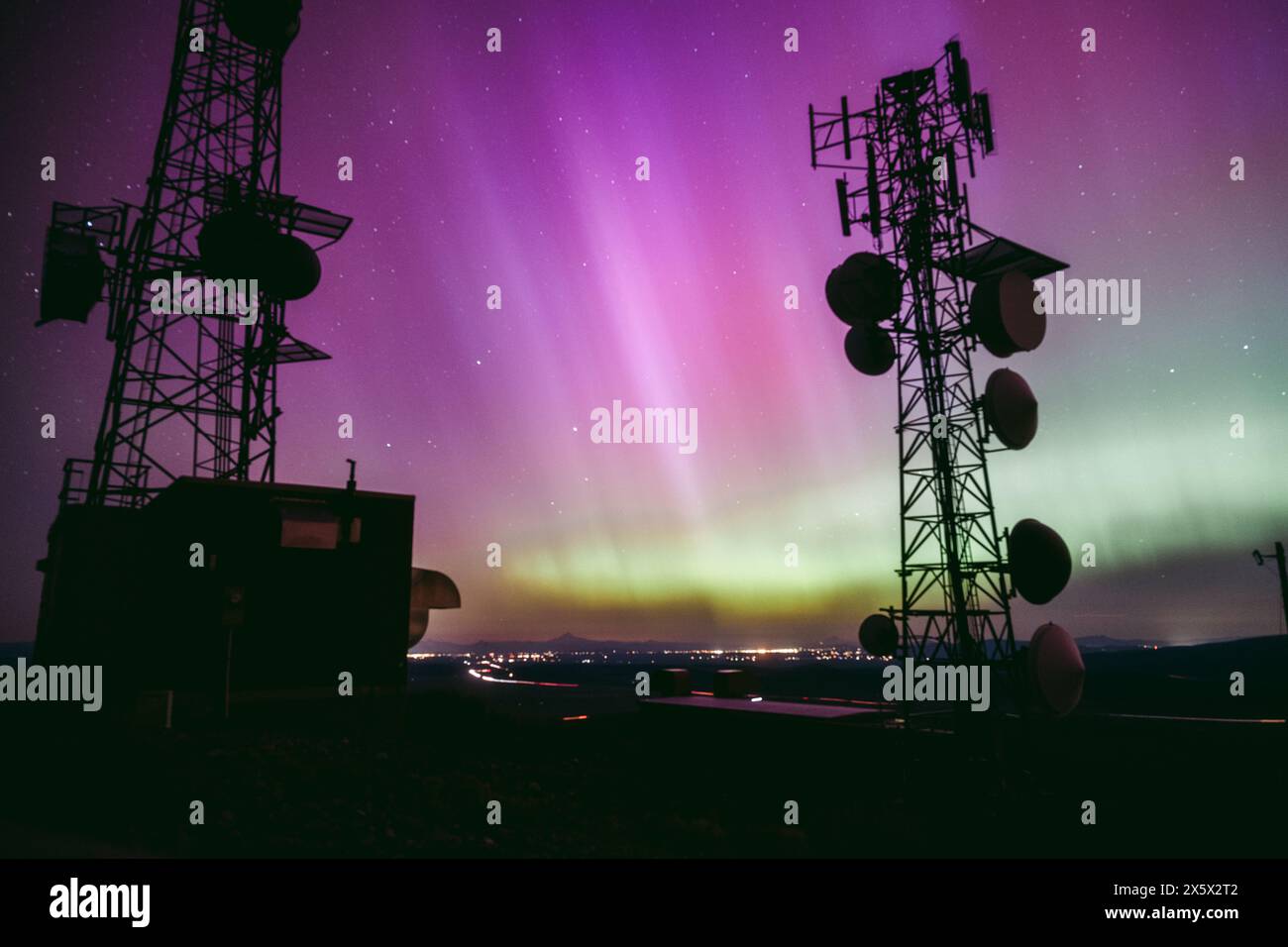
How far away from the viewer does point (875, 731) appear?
20141 mm
